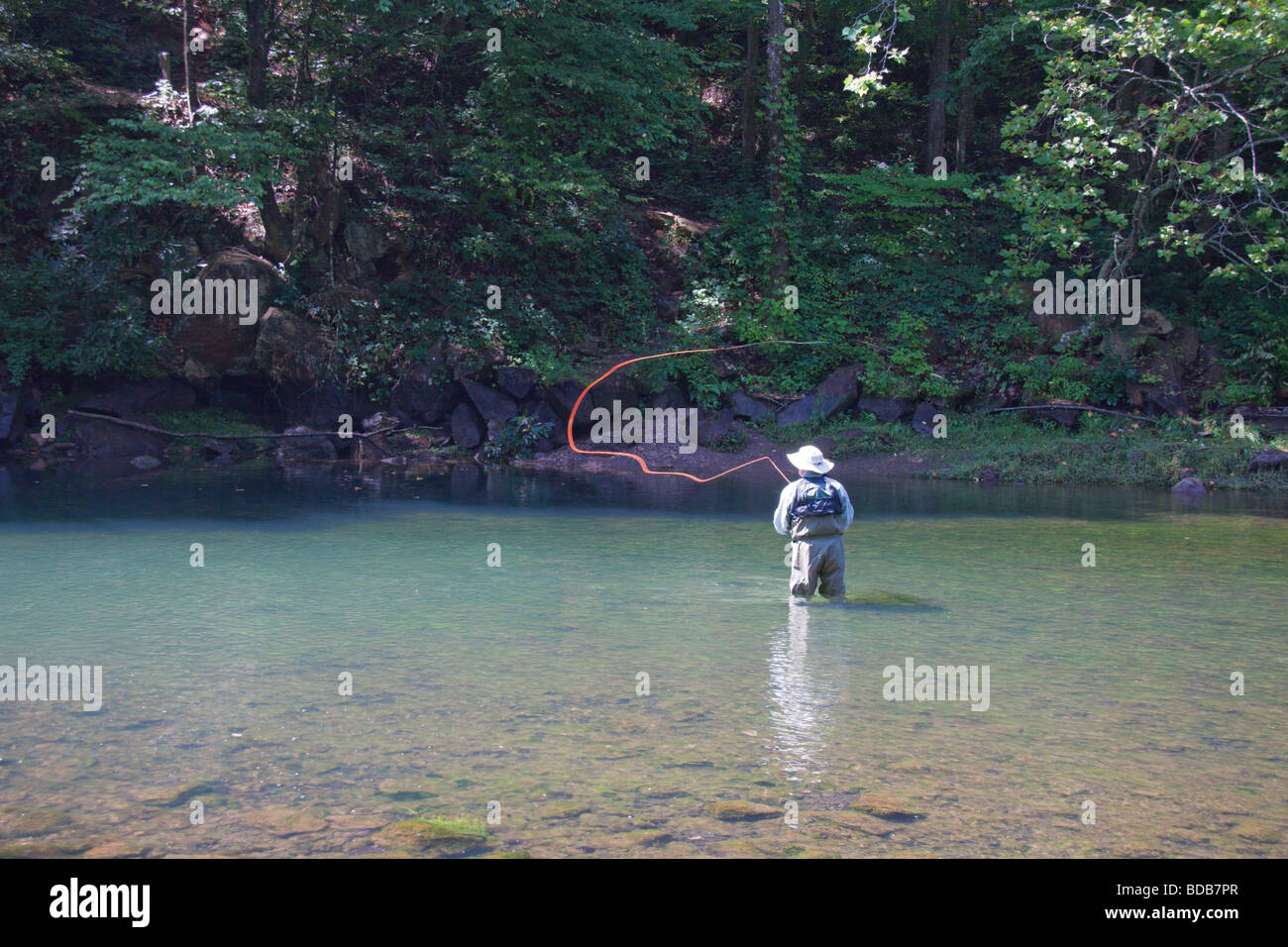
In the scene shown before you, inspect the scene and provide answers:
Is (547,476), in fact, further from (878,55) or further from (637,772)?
(878,55)

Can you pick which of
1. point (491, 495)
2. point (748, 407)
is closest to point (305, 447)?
point (491, 495)

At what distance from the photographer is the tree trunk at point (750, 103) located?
26984 millimetres

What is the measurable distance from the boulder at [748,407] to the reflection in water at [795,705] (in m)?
13.8

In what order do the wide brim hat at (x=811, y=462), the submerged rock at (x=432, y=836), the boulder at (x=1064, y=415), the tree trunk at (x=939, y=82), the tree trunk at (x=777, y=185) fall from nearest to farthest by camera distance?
the submerged rock at (x=432, y=836) → the wide brim hat at (x=811, y=462) → the boulder at (x=1064, y=415) → the tree trunk at (x=777, y=185) → the tree trunk at (x=939, y=82)

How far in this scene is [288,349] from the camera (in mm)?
20984

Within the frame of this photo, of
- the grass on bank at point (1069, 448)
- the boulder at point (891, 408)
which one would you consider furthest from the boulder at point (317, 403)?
the boulder at point (891, 408)

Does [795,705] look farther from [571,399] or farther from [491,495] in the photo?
[571,399]

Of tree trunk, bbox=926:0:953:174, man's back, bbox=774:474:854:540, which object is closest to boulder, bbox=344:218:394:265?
tree trunk, bbox=926:0:953:174

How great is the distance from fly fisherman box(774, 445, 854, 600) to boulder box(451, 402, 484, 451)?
1314 centimetres

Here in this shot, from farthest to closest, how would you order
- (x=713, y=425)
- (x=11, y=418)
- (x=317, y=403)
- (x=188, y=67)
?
(x=317, y=403)
(x=713, y=425)
(x=188, y=67)
(x=11, y=418)

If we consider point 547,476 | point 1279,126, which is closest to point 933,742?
point 547,476

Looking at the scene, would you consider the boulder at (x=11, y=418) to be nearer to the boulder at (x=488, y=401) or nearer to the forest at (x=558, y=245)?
the forest at (x=558, y=245)

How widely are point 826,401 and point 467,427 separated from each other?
7560 mm

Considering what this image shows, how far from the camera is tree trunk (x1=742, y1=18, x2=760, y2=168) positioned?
88.5 ft
